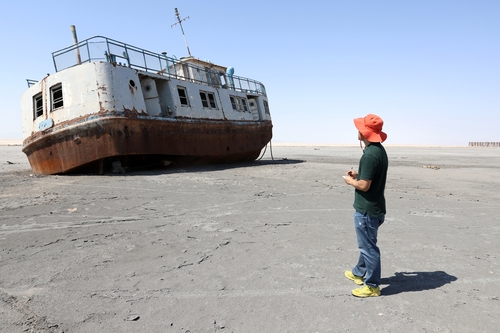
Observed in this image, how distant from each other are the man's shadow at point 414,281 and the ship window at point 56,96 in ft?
37.2

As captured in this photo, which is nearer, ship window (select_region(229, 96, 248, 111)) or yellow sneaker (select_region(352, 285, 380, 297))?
yellow sneaker (select_region(352, 285, 380, 297))

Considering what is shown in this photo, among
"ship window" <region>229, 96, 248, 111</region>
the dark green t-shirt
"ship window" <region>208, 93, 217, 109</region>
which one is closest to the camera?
the dark green t-shirt

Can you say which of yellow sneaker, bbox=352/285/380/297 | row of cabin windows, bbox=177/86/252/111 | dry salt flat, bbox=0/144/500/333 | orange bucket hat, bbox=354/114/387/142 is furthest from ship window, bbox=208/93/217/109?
yellow sneaker, bbox=352/285/380/297

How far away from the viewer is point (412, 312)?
2.74 m

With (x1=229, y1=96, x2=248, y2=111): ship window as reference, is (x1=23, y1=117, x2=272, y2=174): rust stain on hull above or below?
below

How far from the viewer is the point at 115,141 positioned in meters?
11.0

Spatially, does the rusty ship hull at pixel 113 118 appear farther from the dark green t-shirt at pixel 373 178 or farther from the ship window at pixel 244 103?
the dark green t-shirt at pixel 373 178

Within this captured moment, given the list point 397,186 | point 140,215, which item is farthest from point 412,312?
point 397,186

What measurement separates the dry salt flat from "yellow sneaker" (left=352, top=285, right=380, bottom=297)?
2.1 inches

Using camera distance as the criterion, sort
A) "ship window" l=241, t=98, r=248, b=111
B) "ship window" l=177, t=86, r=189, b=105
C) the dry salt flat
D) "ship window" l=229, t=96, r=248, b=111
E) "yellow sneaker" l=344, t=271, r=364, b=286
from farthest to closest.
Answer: "ship window" l=241, t=98, r=248, b=111 → "ship window" l=229, t=96, r=248, b=111 → "ship window" l=177, t=86, r=189, b=105 → "yellow sneaker" l=344, t=271, r=364, b=286 → the dry salt flat

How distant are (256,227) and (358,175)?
2434 mm

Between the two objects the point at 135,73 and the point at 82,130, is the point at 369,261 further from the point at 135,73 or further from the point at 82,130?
the point at 135,73

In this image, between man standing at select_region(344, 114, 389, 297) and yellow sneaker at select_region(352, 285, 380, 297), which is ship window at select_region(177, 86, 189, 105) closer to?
man standing at select_region(344, 114, 389, 297)

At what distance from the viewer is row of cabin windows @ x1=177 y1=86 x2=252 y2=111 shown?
45.8ft
